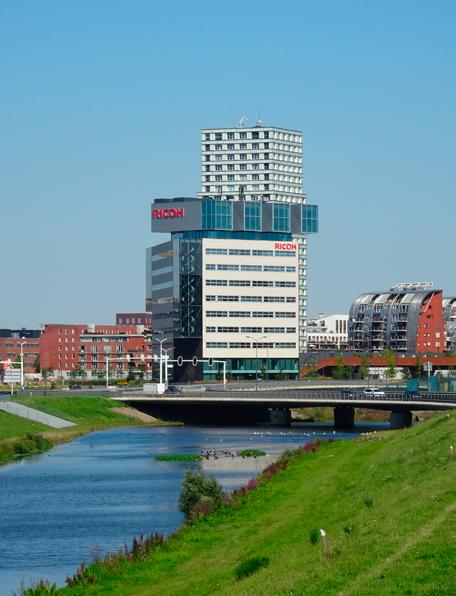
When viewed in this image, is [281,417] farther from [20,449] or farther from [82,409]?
[20,449]

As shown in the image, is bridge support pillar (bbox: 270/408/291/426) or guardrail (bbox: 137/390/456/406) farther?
bridge support pillar (bbox: 270/408/291/426)

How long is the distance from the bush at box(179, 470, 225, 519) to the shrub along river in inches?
62.3

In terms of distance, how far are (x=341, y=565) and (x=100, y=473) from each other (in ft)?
223

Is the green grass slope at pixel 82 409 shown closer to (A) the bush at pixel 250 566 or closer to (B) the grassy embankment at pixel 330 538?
(B) the grassy embankment at pixel 330 538

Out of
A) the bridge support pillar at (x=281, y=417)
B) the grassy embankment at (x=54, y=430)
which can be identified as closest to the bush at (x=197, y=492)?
the grassy embankment at (x=54, y=430)

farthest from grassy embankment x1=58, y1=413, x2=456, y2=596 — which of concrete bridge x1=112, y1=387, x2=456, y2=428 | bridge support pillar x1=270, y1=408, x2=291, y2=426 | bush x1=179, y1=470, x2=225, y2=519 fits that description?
bridge support pillar x1=270, y1=408, x2=291, y2=426

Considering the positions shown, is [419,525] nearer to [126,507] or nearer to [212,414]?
[126,507]

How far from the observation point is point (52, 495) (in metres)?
83.7

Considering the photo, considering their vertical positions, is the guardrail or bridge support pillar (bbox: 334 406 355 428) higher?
the guardrail

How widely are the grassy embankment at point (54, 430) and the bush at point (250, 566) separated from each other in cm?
7497

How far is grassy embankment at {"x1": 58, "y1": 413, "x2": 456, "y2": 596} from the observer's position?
30.7 metres

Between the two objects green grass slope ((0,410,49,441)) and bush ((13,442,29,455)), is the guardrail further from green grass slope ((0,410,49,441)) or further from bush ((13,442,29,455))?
bush ((13,442,29,455))

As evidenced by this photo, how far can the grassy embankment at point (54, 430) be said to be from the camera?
12306cm

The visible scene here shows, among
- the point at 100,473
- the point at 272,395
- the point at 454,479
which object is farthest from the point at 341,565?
the point at 272,395
